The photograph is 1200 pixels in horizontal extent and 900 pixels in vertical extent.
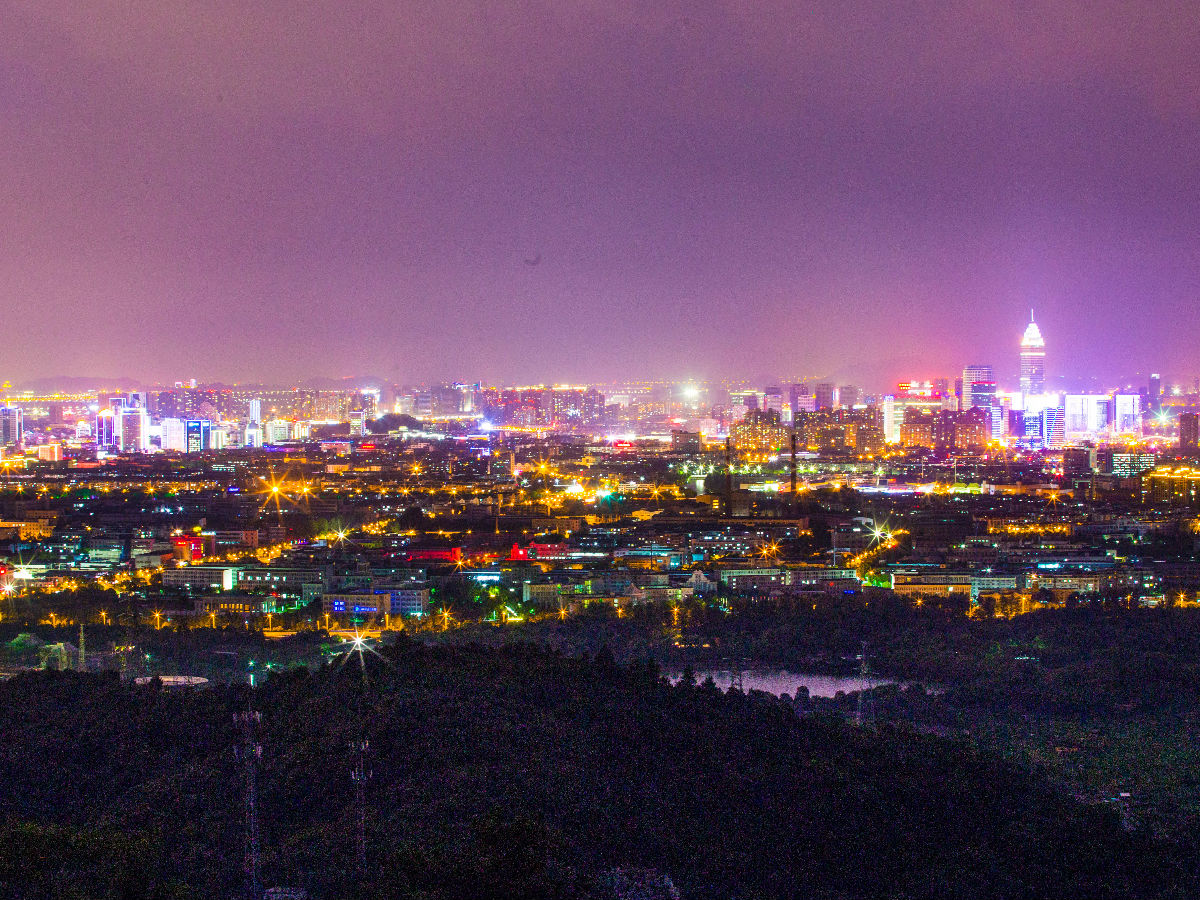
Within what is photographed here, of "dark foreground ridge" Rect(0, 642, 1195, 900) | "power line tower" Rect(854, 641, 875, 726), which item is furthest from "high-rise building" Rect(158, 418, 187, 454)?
"dark foreground ridge" Rect(0, 642, 1195, 900)

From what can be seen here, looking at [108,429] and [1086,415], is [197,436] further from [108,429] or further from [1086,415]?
[1086,415]

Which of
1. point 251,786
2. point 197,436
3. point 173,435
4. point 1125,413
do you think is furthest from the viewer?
point 1125,413

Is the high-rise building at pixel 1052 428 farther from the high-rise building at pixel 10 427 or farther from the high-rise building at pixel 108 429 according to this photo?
the high-rise building at pixel 10 427

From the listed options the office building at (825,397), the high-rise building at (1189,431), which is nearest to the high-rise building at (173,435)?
the office building at (825,397)

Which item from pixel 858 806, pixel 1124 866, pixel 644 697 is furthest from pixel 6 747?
pixel 1124 866

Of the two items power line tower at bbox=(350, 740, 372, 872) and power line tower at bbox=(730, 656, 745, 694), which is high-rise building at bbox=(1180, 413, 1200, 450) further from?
power line tower at bbox=(350, 740, 372, 872)

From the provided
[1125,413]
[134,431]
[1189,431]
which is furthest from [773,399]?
[134,431]

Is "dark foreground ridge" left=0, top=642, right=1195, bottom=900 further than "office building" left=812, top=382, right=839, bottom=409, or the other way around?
"office building" left=812, top=382, right=839, bottom=409

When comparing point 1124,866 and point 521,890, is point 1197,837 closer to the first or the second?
point 1124,866
